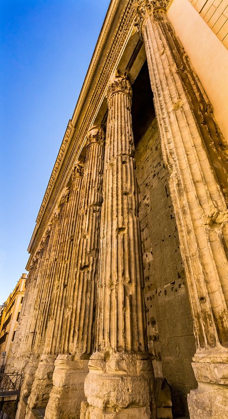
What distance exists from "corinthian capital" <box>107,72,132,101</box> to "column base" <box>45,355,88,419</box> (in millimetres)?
6172

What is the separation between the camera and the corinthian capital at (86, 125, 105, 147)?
23.3 feet

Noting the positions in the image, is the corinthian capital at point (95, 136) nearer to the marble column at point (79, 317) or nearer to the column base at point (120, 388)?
the marble column at point (79, 317)

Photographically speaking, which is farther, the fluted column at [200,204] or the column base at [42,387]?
the column base at [42,387]

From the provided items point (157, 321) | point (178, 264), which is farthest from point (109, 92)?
point (157, 321)

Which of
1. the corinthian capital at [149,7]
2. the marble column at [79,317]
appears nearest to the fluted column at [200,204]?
the corinthian capital at [149,7]

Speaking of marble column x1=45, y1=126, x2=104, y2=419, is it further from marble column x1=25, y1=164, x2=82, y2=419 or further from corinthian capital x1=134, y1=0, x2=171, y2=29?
corinthian capital x1=134, y1=0, x2=171, y2=29

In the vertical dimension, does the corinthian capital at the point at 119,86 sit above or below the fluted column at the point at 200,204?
above

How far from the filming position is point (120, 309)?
9.32 ft

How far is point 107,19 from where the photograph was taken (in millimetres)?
6609

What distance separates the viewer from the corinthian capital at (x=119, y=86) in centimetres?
581

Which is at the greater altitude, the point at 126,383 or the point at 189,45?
the point at 189,45

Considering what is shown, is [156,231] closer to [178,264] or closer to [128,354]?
[178,264]

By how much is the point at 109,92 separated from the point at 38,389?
24.3 feet

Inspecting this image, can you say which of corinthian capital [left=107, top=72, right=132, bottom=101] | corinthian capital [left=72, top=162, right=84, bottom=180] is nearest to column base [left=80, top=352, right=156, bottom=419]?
corinthian capital [left=107, top=72, right=132, bottom=101]
